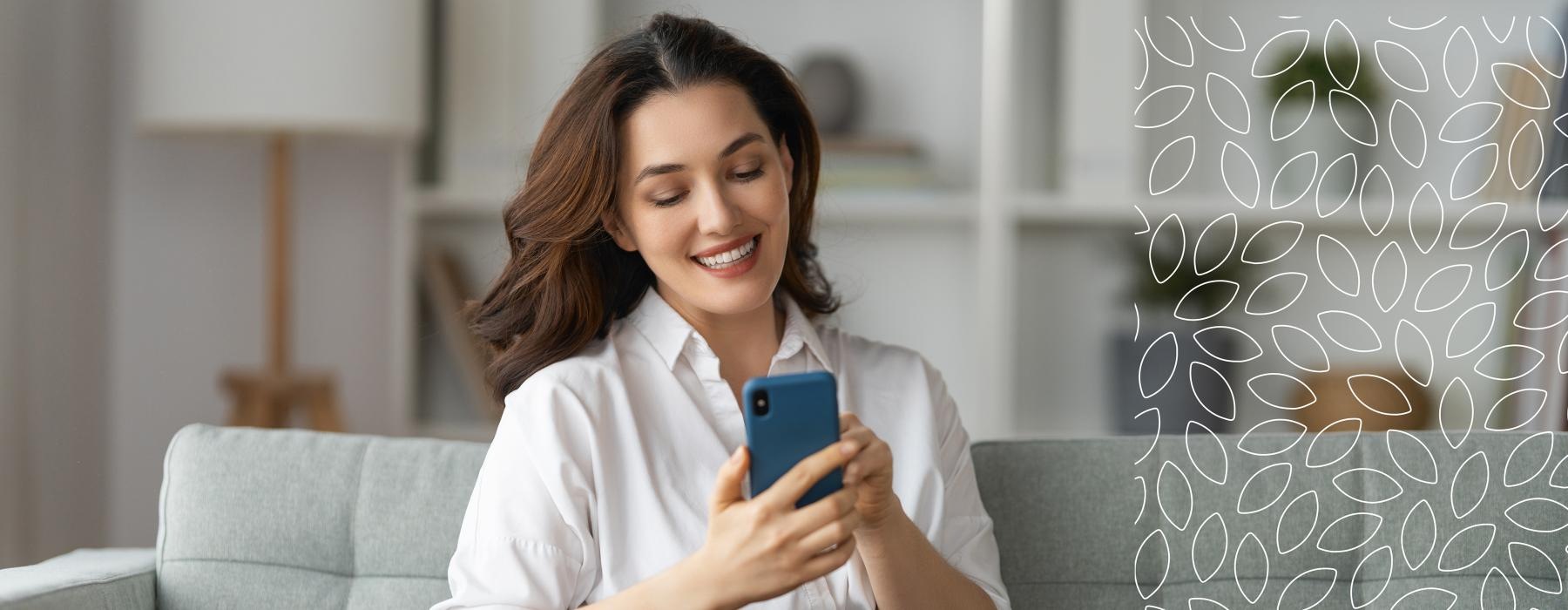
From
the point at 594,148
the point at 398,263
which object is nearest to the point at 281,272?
the point at 398,263

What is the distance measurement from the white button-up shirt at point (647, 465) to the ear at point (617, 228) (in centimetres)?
8

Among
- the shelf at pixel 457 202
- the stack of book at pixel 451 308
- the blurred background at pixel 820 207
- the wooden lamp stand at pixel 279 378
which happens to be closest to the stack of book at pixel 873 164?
the blurred background at pixel 820 207

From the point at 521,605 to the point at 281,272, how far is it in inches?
67.2

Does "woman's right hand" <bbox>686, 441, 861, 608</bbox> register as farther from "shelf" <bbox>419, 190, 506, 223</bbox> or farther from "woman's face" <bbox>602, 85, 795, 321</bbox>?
"shelf" <bbox>419, 190, 506, 223</bbox>

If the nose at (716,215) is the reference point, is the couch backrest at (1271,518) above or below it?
below

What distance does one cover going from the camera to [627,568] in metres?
1.26

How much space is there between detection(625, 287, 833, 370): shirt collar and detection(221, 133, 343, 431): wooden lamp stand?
141 centimetres

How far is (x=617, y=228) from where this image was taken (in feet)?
4.43

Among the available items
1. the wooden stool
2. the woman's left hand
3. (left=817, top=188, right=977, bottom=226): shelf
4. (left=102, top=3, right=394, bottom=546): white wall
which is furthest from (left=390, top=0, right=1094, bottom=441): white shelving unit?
the woman's left hand

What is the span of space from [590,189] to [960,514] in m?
0.51

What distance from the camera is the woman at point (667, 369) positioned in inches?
47.6

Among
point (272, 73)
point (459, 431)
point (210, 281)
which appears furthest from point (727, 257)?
point (210, 281)

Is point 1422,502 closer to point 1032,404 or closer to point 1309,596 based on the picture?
point 1309,596

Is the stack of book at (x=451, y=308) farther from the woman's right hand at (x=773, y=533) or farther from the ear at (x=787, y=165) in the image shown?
the woman's right hand at (x=773, y=533)
